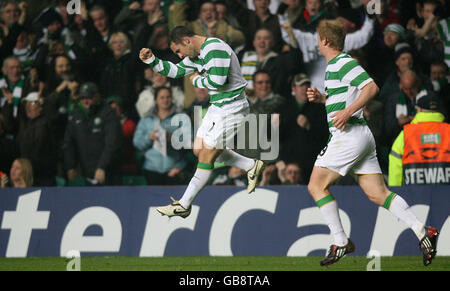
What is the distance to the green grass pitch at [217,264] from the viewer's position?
8922 millimetres

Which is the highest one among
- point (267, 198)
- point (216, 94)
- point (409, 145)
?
point (216, 94)

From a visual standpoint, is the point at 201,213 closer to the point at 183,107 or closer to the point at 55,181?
the point at 183,107

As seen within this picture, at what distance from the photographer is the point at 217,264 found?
31.5 feet

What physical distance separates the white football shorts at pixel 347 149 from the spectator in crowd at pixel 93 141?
4645 millimetres

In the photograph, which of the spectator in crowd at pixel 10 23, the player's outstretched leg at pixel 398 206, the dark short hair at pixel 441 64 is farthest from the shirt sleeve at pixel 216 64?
the spectator in crowd at pixel 10 23

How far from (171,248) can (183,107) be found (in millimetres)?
2140

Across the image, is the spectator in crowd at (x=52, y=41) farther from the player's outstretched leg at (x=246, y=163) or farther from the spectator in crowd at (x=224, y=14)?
the player's outstretched leg at (x=246, y=163)

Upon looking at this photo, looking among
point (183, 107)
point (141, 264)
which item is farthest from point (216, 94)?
point (183, 107)

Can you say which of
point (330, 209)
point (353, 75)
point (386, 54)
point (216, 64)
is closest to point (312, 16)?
point (386, 54)

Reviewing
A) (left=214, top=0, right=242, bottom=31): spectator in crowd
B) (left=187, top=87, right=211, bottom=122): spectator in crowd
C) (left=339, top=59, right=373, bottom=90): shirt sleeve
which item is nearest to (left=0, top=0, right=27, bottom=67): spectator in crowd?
(left=214, top=0, right=242, bottom=31): spectator in crowd

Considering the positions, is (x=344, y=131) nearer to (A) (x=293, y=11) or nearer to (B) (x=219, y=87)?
(B) (x=219, y=87)

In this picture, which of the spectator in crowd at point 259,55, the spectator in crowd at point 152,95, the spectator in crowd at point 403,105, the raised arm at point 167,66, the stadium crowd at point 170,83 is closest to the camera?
the raised arm at point 167,66

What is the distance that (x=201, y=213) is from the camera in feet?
36.0

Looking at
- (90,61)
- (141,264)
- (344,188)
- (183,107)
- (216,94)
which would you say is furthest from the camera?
(90,61)
